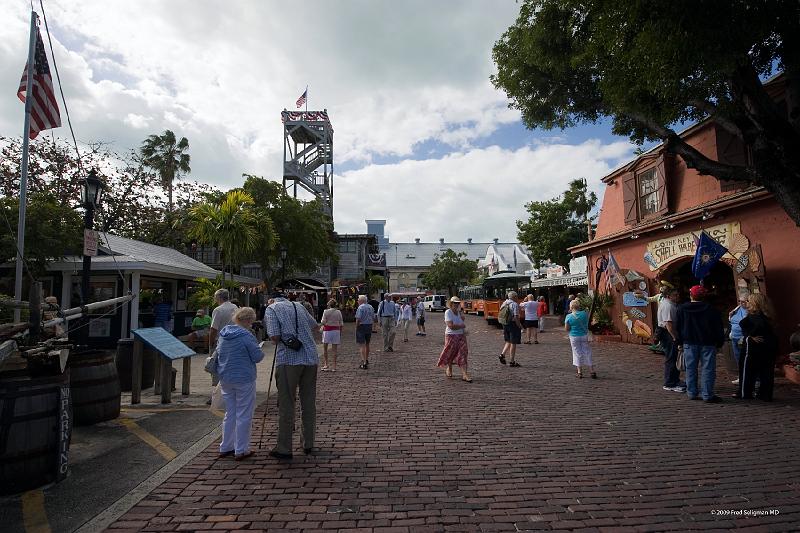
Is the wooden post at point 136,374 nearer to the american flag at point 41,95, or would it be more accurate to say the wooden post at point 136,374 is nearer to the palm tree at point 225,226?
the american flag at point 41,95

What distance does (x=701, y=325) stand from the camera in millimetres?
6848

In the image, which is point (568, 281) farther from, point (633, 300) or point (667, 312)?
point (667, 312)

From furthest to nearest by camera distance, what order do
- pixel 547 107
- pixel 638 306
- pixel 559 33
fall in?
1. pixel 638 306
2. pixel 547 107
3. pixel 559 33

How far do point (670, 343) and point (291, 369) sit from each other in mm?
6357

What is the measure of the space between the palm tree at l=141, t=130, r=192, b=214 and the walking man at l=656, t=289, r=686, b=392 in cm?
3197

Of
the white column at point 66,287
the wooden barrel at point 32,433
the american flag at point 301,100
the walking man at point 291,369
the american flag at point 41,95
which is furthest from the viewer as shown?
the american flag at point 301,100

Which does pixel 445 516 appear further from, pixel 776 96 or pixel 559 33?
pixel 776 96

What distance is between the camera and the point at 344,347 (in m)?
15.2

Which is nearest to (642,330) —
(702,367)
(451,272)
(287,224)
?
(702,367)

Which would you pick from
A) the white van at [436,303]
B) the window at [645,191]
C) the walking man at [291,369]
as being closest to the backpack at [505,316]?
the window at [645,191]

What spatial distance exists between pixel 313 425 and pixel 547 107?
9.98 meters

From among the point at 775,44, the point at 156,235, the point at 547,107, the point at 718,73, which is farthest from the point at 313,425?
the point at 156,235

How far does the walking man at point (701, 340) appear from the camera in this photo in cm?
677

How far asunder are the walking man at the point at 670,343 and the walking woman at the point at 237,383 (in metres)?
6.46
